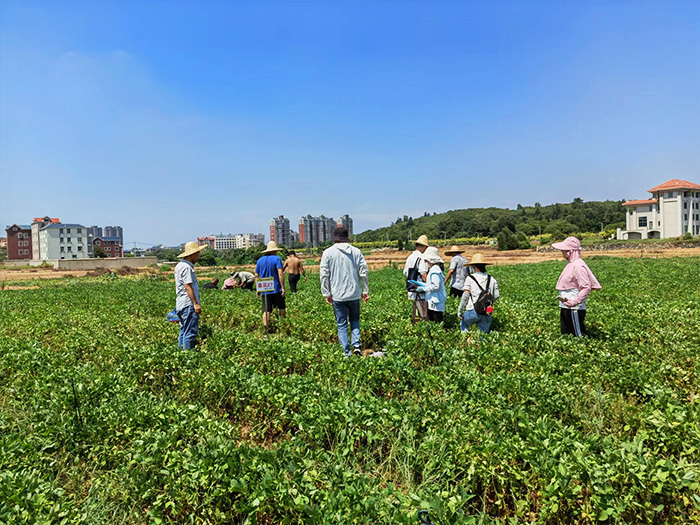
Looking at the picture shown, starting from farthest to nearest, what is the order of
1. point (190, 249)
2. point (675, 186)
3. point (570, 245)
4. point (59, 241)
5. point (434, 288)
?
point (59, 241), point (675, 186), point (190, 249), point (434, 288), point (570, 245)

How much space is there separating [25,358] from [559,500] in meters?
7.21

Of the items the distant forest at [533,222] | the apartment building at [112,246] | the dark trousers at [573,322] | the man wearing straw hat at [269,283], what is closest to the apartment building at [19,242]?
the apartment building at [112,246]

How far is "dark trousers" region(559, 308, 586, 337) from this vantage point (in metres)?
6.90

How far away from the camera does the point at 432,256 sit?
824cm

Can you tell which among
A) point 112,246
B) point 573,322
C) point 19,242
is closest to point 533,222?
point 573,322

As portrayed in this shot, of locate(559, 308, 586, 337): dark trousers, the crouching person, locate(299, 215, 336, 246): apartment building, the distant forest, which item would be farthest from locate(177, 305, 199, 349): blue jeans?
locate(299, 215, 336, 246): apartment building

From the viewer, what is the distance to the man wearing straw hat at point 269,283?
9.00 m

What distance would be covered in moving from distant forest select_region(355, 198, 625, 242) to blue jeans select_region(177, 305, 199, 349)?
84.2 m

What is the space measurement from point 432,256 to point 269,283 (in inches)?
141

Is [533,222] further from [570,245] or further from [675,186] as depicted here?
[570,245]

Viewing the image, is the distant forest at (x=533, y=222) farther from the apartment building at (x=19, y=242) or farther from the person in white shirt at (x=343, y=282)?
the apartment building at (x=19, y=242)

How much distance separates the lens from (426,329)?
7.32m

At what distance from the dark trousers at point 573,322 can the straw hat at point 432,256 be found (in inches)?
93.0

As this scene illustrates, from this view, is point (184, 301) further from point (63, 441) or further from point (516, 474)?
point (516, 474)
